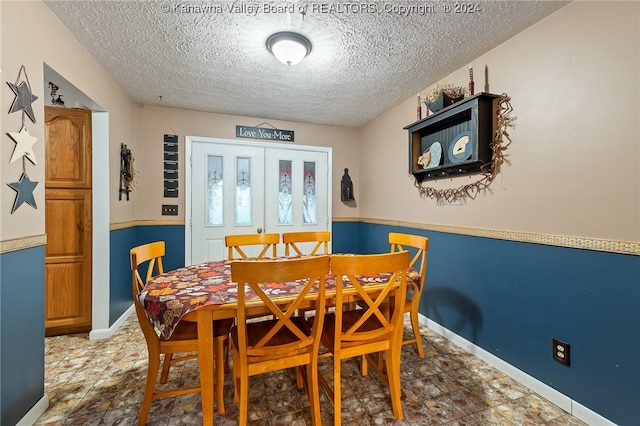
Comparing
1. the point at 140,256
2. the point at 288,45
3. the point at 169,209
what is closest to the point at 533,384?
the point at 140,256

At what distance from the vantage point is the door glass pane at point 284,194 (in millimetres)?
3721

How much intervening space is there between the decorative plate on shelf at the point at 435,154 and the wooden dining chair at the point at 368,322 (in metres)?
1.38

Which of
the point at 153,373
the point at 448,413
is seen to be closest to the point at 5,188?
the point at 153,373

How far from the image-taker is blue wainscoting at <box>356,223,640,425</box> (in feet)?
4.58

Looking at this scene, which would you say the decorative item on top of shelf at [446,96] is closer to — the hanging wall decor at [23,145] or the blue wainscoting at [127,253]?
the hanging wall decor at [23,145]

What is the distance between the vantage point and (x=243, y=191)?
3.56 meters

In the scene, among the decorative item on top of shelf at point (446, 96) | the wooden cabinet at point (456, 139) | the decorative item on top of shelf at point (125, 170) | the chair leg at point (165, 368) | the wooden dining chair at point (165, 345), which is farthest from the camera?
the decorative item on top of shelf at point (125, 170)

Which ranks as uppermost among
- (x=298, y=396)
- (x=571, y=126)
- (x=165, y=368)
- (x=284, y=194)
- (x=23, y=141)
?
(x=571, y=126)

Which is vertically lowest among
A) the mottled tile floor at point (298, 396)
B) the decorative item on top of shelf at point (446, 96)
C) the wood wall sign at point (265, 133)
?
the mottled tile floor at point (298, 396)

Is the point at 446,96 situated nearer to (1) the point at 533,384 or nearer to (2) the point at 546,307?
(2) the point at 546,307

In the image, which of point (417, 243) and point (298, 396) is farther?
point (417, 243)

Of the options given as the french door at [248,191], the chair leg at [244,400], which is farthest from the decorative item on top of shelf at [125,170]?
the chair leg at [244,400]

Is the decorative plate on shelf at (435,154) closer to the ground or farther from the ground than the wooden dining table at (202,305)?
farther from the ground

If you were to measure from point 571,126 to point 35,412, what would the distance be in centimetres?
342
